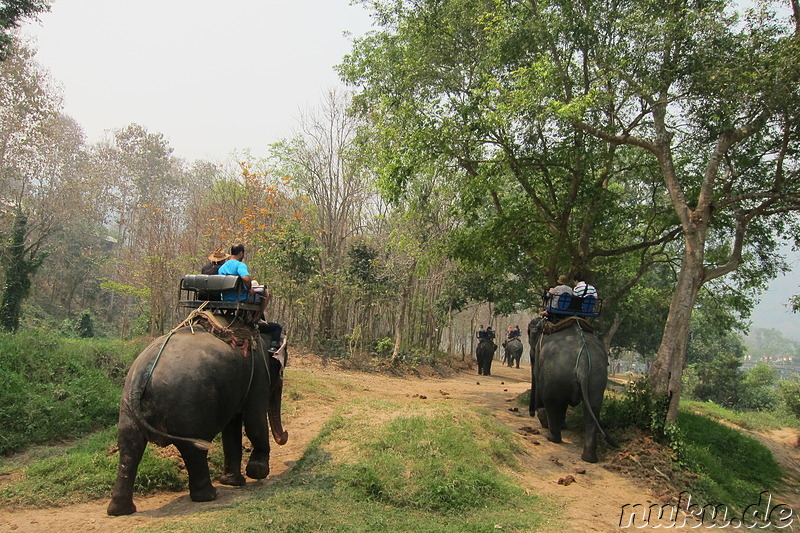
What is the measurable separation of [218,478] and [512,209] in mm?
7858

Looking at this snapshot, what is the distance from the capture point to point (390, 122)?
446 inches

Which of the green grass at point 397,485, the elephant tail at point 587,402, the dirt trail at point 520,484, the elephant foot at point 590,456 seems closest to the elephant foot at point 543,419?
the dirt trail at point 520,484

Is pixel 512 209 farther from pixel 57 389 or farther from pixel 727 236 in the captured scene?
pixel 57 389

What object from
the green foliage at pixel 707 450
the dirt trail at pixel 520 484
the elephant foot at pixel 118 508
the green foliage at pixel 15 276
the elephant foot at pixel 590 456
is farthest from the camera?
the green foliage at pixel 15 276

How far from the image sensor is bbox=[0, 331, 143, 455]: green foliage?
7789 mm

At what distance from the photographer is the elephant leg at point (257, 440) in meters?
6.03

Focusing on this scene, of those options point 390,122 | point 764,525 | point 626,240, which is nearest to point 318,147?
point 390,122

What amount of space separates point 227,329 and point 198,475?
4.59ft

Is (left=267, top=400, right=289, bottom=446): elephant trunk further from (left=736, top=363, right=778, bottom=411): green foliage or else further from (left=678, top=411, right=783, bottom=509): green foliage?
(left=736, top=363, right=778, bottom=411): green foliage

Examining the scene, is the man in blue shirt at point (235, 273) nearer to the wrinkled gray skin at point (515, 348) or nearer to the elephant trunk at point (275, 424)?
the elephant trunk at point (275, 424)

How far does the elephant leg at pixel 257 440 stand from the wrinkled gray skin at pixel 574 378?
414 centimetres

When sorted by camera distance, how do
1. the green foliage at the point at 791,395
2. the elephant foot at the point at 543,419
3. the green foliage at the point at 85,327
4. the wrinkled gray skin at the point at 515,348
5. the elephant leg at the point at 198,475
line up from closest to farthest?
the elephant leg at the point at 198,475 → the elephant foot at the point at 543,419 → the green foliage at the point at 791,395 → the green foliage at the point at 85,327 → the wrinkled gray skin at the point at 515,348

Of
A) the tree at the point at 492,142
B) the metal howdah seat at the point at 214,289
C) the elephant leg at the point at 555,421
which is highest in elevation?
the tree at the point at 492,142

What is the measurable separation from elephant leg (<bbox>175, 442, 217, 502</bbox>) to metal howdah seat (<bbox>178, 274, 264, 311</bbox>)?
59.7 inches
